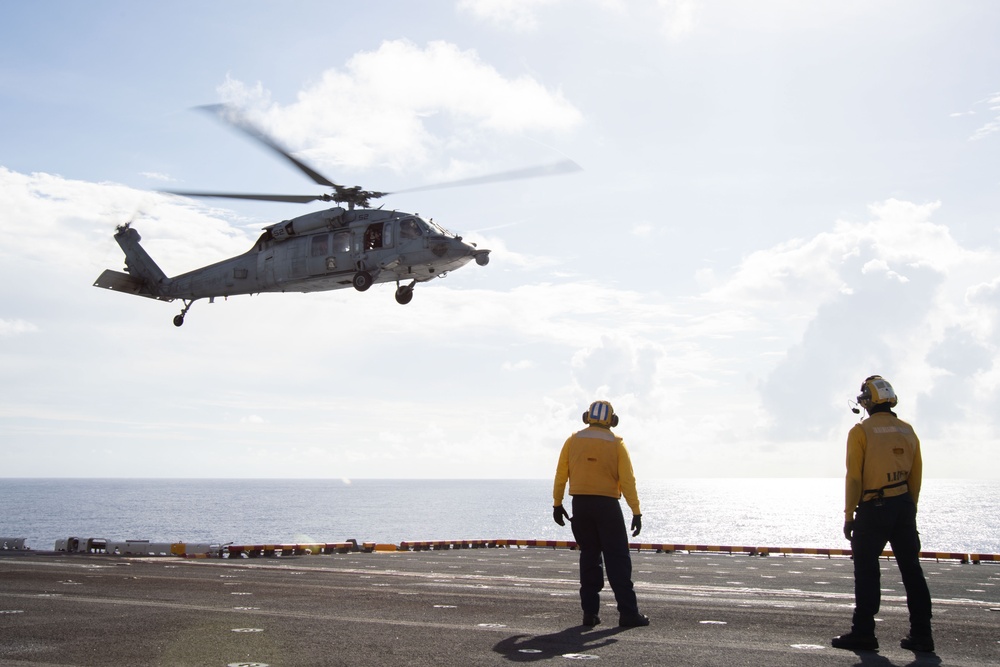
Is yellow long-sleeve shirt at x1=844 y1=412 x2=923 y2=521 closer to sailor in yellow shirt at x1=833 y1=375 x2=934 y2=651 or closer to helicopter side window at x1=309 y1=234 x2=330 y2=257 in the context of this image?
sailor in yellow shirt at x1=833 y1=375 x2=934 y2=651

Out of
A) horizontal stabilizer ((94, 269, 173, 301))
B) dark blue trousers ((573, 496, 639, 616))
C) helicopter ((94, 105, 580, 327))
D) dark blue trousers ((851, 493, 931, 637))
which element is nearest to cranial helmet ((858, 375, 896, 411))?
dark blue trousers ((851, 493, 931, 637))

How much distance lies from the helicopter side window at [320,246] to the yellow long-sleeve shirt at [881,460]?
22.0 metres

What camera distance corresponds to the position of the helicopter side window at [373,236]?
90.8ft

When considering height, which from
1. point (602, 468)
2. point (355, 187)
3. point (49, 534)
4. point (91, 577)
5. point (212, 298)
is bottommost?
point (49, 534)

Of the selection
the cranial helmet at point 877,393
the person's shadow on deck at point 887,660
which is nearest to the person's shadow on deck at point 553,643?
the person's shadow on deck at point 887,660

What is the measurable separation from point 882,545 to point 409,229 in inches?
811

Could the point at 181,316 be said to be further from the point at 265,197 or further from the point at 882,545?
the point at 882,545

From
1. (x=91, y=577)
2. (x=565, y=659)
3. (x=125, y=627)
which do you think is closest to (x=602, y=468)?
(x=565, y=659)

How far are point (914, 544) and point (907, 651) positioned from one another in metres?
1.20

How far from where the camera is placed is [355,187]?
2881 centimetres

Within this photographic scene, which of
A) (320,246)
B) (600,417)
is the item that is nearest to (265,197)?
(320,246)

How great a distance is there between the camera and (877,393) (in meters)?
8.96

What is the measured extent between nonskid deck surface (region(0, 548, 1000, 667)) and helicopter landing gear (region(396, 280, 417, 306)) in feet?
44.0

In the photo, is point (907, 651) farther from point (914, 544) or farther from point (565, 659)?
point (565, 659)
